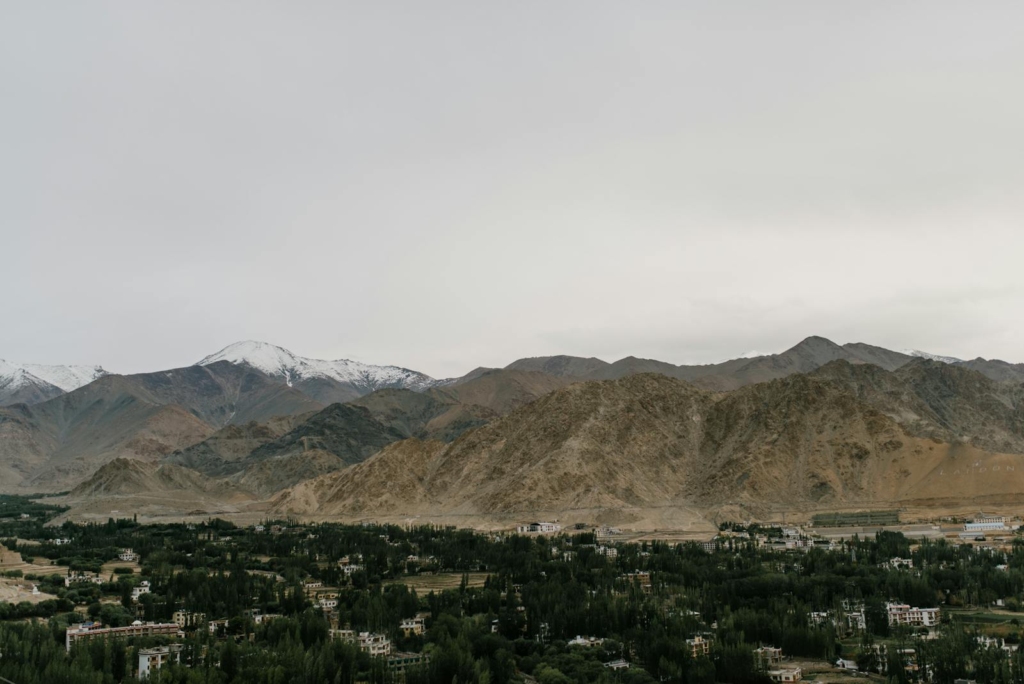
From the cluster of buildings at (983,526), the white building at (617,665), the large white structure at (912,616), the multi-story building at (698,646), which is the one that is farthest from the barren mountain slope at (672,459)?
the white building at (617,665)

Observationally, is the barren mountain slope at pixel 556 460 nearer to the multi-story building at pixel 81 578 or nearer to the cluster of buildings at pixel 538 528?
the cluster of buildings at pixel 538 528

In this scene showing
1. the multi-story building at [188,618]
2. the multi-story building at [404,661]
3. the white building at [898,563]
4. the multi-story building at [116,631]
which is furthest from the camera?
the white building at [898,563]

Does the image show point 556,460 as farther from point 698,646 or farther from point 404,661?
point 404,661

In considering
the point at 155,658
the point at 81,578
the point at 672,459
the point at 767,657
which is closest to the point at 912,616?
the point at 767,657

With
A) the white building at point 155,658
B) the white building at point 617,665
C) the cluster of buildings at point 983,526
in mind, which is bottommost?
the white building at point 617,665

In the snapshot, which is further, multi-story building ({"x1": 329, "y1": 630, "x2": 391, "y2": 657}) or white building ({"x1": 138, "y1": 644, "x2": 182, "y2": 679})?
multi-story building ({"x1": 329, "y1": 630, "x2": 391, "y2": 657})

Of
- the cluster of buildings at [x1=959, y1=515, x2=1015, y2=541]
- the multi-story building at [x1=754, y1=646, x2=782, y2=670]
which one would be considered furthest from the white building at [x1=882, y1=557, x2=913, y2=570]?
the multi-story building at [x1=754, y1=646, x2=782, y2=670]

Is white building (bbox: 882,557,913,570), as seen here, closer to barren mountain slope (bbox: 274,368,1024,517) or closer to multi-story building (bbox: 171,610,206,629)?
barren mountain slope (bbox: 274,368,1024,517)

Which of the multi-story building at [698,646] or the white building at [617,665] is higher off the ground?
the multi-story building at [698,646]

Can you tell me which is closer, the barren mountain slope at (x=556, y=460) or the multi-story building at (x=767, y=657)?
the multi-story building at (x=767, y=657)
